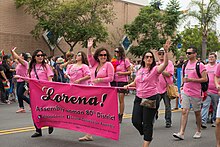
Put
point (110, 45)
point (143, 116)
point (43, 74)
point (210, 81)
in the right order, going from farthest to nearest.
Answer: point (110, 45), point (210, 81), point (43, 74), point (143, 116)

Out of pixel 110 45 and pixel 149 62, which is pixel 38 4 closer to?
pixel 110 45

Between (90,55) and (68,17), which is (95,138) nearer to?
(90,55)

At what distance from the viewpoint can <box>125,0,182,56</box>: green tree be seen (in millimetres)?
33469

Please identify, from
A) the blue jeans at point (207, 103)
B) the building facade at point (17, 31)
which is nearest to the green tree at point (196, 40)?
the building facade at point (17, 31)


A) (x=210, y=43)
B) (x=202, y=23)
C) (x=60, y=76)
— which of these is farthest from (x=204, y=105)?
(x=210, y=43)

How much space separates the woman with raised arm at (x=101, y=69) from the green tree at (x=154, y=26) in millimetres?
26330

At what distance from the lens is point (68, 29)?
2470 centimetres

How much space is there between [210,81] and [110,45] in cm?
2665

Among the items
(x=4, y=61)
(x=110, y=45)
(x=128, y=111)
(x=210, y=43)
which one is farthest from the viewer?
(x=210, y=43)

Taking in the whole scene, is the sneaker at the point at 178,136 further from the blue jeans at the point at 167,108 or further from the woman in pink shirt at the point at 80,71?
the woman in pink shirt at the point at 80,71

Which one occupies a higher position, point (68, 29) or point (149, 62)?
point (68, 29)

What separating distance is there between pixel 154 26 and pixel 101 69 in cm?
2723

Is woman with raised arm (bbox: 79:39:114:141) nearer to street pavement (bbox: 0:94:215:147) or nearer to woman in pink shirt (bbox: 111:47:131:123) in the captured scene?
street pavement (bbox: 0:94:215:147)

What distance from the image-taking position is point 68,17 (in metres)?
24.7
